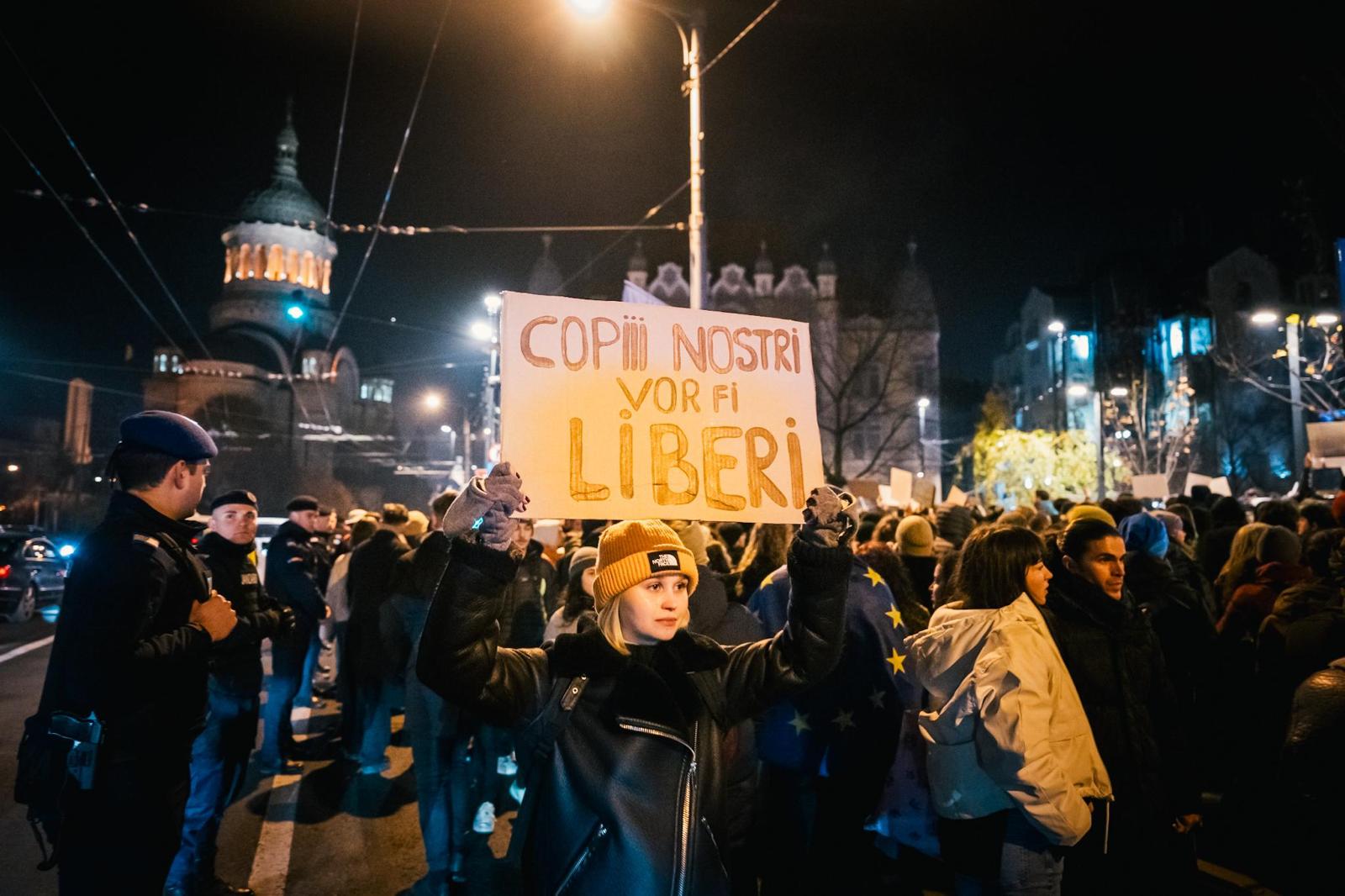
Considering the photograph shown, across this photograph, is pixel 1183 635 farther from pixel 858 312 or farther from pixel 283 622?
pixel 858 312

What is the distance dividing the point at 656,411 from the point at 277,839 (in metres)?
4.54

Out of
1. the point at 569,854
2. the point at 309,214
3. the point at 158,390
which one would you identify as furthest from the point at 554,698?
the point at 309,214

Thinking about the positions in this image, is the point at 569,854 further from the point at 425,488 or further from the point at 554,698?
the point at 425,488

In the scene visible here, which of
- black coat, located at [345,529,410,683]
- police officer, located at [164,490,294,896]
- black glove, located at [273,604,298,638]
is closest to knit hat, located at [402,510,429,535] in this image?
black coat, located at [345,529,410,683]

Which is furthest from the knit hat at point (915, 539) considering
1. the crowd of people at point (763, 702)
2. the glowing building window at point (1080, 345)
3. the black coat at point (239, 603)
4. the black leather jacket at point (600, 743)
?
the glowing building window at point (1080, 345)

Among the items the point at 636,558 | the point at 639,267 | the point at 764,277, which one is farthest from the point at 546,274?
the point at 636,558

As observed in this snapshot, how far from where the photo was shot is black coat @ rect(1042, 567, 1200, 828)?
3.51 m

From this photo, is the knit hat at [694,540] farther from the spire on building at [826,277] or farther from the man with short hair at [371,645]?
the spire on building at [826,277]

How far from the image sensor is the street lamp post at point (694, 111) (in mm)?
11930

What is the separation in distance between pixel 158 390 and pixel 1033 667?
6665cm

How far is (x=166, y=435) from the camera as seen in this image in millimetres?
3479

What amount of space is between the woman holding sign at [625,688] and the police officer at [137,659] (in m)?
1.47

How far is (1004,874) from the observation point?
3.36 m

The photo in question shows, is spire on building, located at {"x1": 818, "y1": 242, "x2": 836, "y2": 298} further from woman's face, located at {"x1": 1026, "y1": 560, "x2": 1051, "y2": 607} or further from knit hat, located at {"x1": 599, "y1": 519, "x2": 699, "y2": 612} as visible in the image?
knit hat, located at {"x1": 599, "y1": 519, "x2": 699, "y2": 612}
